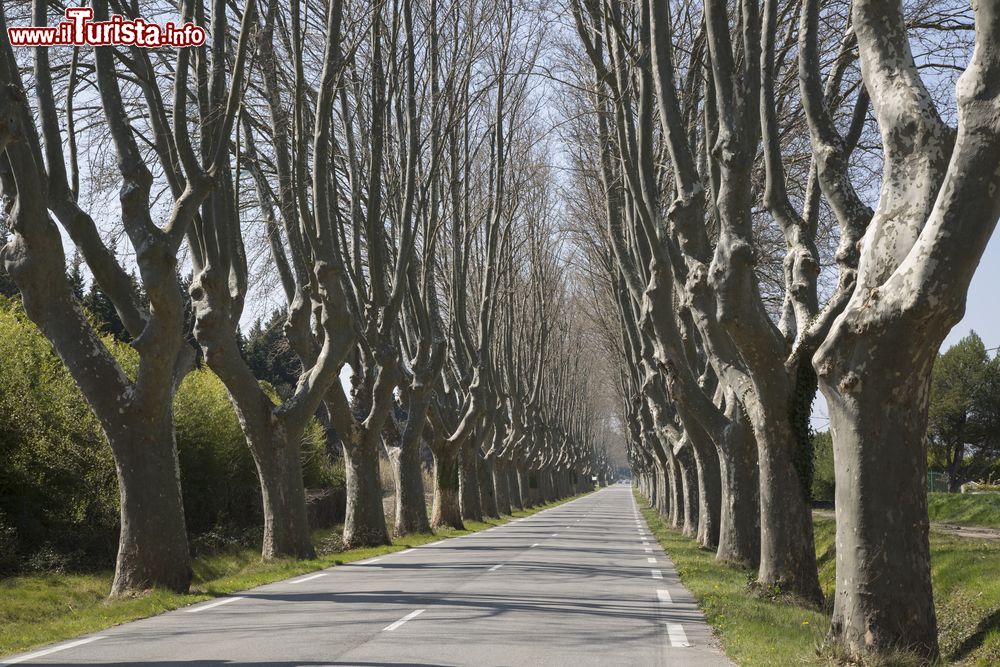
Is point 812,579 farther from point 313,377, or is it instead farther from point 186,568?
point 313,377

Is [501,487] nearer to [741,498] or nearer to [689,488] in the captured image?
[689,488]

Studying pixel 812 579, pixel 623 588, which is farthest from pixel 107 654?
pixel 812 579

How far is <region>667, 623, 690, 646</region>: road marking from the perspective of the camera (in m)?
9.27

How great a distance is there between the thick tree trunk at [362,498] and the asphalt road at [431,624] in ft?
18.0

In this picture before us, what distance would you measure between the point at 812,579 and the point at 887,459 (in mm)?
5824

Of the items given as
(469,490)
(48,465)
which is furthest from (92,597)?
(469,490)

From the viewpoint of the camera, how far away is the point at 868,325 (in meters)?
7.31

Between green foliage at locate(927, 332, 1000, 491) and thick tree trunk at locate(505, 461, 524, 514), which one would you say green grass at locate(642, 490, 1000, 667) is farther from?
green foliage at locate(927, 332, 1000, 491)

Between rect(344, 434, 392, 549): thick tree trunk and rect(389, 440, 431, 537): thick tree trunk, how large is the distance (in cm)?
447

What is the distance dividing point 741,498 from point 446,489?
51.7 feet

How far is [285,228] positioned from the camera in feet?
69.5

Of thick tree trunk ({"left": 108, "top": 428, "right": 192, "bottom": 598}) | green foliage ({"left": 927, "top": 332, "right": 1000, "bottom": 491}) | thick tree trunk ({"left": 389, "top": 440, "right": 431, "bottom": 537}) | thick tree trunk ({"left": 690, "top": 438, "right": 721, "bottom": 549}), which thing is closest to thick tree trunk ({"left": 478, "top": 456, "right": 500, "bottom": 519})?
thick tree trunk ({"left": 389, "top": 440, "right": 431, "bottom": 537})

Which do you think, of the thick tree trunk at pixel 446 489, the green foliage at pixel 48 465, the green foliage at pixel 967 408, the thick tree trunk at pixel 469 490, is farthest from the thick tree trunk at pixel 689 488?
the green foliage at pixel 967 408

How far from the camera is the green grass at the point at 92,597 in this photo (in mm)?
10070
